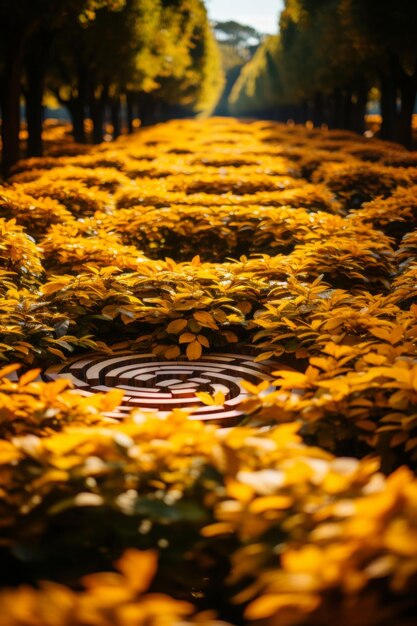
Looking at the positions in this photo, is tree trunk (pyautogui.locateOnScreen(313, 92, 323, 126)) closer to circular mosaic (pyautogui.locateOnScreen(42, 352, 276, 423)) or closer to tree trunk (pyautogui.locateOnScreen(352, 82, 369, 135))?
tree trunk (pyautogui.locateOnScreen(352, 82, 369, 135))

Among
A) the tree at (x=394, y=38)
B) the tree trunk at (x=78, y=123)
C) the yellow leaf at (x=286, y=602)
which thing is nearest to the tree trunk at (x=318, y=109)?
the tree at (x=394, y=38)

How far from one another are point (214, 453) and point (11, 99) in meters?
14.2

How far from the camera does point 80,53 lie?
23062 mm

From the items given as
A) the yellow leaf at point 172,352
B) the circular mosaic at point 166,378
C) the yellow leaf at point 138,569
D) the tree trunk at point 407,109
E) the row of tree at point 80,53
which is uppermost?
the row of tree at point 80,53

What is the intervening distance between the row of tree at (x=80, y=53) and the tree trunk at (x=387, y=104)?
929 cm

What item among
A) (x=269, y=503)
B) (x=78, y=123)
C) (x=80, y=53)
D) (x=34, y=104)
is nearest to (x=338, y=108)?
(x=78, y=123)

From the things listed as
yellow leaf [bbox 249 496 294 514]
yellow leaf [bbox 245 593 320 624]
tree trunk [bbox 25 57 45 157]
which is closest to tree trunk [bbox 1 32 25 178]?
tree trunk [bbox 25 57 45 157]

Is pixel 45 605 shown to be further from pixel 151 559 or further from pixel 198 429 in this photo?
pixel 198 429

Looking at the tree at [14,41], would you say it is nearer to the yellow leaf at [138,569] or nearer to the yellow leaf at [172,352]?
the yellow leaf at [172,352]

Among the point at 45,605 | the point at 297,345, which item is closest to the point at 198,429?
the point at 45,605

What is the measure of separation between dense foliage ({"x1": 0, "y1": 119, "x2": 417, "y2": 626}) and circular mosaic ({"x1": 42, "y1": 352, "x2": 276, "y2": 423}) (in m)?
0.12

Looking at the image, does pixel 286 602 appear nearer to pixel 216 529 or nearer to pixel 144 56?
pixel 216 529

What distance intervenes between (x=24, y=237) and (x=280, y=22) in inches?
1781

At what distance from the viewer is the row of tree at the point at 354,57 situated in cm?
2081
